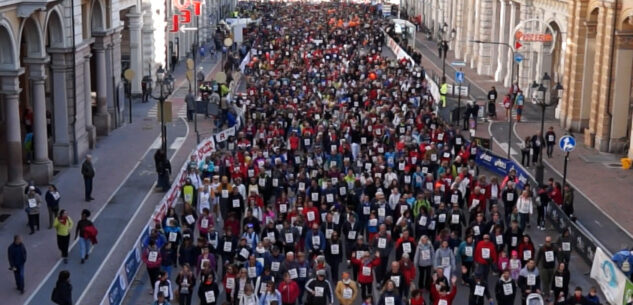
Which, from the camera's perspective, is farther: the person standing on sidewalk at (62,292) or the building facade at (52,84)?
the building facade at (52,84)

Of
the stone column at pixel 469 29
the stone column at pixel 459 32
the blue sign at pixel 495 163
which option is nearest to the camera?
the blue sign at pixel 495 163

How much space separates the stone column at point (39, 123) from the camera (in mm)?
34625

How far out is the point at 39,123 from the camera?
35094mm

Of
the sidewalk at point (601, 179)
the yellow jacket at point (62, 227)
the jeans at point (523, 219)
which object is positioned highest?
the yellow jacket at point (62, 227)

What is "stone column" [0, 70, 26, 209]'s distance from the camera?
106 feet

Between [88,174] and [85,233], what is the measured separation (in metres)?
7.00

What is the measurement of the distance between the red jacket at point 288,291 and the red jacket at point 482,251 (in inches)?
183

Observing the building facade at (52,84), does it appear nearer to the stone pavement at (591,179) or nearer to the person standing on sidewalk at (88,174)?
the person standing on sidewalk at (88,174)

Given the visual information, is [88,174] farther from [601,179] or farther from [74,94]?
[601,179]

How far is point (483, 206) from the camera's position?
28391mm

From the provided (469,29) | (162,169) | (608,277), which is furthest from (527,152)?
(469,29)

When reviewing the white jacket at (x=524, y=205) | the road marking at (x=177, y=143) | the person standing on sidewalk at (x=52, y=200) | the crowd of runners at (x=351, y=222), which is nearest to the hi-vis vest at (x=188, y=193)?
the crowd of runners at (x=351, y=222)

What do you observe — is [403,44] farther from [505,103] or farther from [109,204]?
[109,204]

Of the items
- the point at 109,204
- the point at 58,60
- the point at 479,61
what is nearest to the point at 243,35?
the point at 479,61
